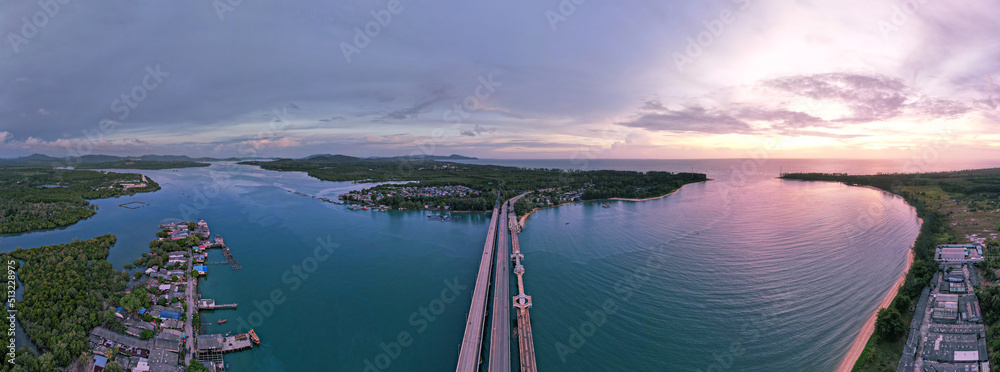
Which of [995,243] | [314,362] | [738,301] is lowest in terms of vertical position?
[314,362]

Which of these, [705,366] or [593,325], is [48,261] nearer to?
[593,325]

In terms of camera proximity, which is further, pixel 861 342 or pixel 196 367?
pixel 861 342

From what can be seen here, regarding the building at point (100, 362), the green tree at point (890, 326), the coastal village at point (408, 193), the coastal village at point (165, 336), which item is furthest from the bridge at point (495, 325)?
the coastal village at point (408, 193)

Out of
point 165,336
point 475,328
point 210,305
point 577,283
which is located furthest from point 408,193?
point 475,328

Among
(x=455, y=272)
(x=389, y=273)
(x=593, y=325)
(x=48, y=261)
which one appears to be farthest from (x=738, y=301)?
(x=48, y=261)

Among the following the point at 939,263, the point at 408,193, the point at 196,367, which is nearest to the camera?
the point at 196,367

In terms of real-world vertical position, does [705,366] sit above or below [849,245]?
below

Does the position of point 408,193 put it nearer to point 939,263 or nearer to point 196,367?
→ point 196,367
